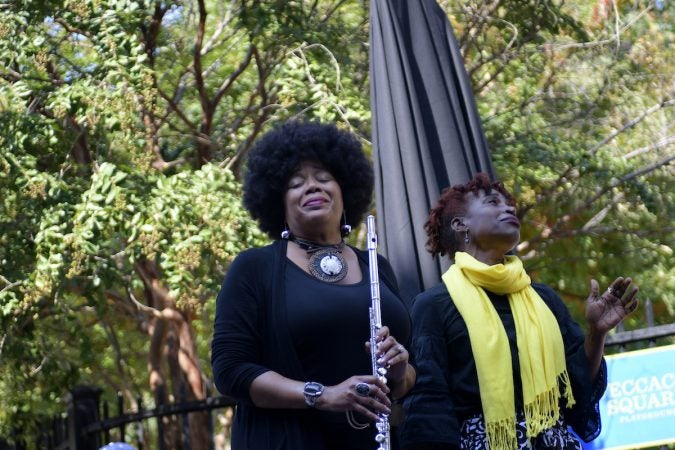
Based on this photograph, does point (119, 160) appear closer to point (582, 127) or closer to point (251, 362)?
point (582, 127)

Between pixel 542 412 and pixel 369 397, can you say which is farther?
pixel 542 412

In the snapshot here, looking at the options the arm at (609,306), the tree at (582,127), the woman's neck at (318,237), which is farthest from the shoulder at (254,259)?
the tree at (582,127)

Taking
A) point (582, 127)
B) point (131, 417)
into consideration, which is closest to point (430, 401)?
point (131, 417)

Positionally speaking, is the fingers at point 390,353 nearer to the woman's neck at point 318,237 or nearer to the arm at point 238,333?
the arm at point 238,333

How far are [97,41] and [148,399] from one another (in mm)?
11508

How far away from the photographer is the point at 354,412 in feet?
11.8

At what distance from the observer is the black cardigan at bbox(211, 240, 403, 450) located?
3.58 metres

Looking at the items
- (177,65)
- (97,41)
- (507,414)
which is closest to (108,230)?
(97,41)

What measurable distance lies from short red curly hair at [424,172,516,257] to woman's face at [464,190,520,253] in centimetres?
2

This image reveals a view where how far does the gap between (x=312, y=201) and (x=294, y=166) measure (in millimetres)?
151

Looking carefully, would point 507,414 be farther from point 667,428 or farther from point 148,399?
point 148,399

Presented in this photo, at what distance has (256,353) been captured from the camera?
3648mm

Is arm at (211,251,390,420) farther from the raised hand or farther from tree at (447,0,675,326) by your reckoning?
tree at (447,0,675,326)

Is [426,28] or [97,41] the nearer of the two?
[426,28]
